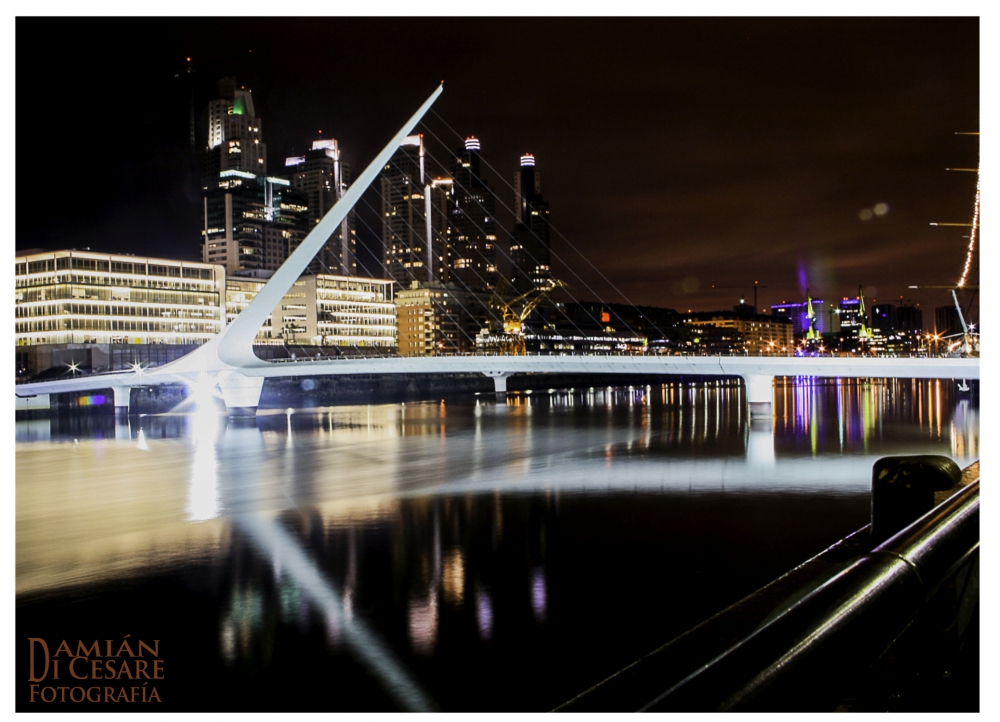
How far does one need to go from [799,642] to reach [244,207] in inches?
4700

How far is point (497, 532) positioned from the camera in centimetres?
1252

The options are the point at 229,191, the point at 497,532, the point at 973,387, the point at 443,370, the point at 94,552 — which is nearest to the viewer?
the point at 94,552

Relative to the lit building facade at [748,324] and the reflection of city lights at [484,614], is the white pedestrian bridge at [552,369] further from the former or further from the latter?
the lit building facade at [748,324]

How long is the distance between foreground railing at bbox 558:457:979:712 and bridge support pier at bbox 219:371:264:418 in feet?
117

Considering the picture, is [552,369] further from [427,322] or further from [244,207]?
[244,207]

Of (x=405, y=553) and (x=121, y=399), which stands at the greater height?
(x=121, y=399)

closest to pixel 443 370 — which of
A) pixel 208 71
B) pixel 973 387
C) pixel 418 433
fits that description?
pixel 418 433

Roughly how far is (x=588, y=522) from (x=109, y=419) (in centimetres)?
3161

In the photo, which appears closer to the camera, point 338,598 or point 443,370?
point 338,598

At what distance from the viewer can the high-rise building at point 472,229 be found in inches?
4710

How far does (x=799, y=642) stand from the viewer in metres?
1.40

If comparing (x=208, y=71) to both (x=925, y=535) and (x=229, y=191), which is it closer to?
(x=229, y=191)

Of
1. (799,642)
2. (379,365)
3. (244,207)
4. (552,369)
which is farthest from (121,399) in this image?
(244,207)

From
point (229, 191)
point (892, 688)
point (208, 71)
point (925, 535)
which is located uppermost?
point (208, 71)
